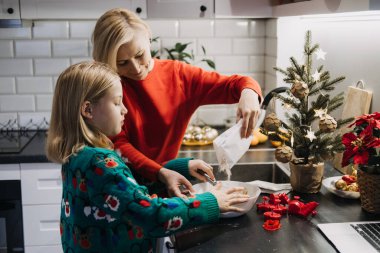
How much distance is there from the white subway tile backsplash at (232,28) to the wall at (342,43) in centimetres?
19

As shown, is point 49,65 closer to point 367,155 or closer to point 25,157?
point 25,157

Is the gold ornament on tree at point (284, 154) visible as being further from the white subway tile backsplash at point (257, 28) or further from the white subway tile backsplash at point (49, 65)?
the white subway tile backsplash at point (49, 65)

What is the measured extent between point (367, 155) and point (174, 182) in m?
0.58

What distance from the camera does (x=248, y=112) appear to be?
146 cm

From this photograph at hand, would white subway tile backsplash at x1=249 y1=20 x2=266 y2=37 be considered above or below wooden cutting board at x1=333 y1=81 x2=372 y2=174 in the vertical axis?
above

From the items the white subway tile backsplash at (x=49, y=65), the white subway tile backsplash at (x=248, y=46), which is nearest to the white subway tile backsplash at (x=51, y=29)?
the white subway tile backsplash at (x=49, y=65)

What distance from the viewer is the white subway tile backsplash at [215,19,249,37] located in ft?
9.13

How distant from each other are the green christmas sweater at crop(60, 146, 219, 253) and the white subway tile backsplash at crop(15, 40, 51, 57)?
1.62 metres

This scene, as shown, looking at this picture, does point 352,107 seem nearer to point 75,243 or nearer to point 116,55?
point 116,55

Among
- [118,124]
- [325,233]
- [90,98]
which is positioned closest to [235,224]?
[325,233]

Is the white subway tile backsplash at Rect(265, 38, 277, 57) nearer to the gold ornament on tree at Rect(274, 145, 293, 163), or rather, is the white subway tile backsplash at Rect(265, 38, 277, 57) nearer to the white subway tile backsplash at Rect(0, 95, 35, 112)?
the gold ornament on tree at Rect(274, 145, 293, 163)

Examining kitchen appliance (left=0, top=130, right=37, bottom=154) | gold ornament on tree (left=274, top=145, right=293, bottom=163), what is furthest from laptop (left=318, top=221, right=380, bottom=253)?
kitchen appliance (left=0, top=130, right=37, bottom=154)

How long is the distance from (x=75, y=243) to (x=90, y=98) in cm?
38

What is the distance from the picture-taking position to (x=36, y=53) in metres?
2.74
